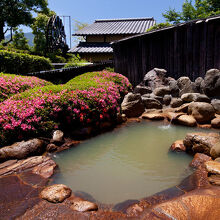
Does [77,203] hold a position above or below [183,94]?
below

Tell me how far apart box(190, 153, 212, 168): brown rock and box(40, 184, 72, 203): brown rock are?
2625 mm

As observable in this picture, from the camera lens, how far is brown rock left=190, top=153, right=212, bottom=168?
412 centimetres

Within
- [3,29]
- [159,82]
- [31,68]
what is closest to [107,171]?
[159,82]

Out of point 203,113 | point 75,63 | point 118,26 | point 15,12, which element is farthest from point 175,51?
point 15,12

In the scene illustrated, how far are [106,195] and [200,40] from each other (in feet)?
25.9

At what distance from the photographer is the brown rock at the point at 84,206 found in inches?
115

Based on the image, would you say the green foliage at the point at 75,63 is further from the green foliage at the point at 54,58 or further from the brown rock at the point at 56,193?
the brown rock at the point at 56,193

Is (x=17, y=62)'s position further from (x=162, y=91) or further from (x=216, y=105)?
(x=216, y=105)

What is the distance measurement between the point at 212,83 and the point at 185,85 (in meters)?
1.19

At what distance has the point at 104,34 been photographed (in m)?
21.8

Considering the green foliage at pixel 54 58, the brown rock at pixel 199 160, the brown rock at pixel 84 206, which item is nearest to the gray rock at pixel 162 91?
the brown rock at pixel 199 160

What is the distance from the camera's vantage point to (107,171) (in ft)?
13.9

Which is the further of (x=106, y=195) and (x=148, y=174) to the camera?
(x=148, y=174)

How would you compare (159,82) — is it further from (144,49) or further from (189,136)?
(189,136)
